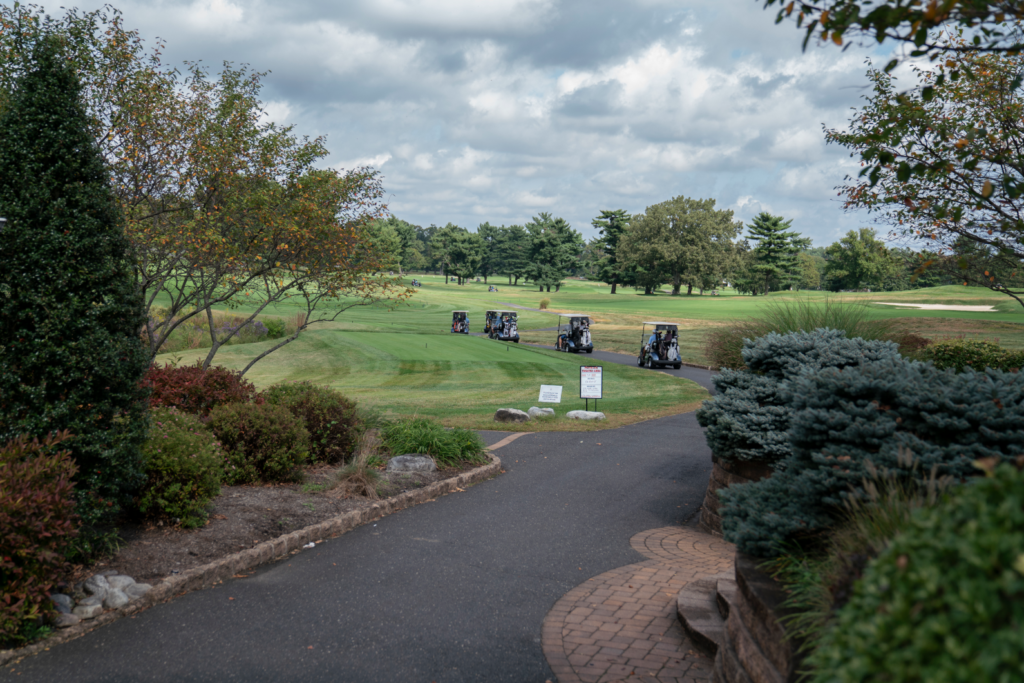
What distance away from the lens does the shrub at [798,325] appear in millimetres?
10992

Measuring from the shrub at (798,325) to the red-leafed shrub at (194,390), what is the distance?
8.02 metres

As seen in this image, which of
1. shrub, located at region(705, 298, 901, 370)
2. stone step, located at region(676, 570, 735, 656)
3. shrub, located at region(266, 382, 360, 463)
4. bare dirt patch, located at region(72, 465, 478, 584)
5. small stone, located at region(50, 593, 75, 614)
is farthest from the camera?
shrub, located at region(705, 298, 901, 370)

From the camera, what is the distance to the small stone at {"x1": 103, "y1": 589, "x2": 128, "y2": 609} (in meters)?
5.21

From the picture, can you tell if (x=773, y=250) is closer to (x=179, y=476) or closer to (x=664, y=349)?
(x=664, y=349)

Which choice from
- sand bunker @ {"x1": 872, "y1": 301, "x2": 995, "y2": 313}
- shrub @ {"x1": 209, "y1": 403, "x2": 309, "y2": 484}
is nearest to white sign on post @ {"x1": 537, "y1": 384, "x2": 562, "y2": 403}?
shrub @ {"x1": 209, "y1": 403, "x2": 309, "y2": 484}

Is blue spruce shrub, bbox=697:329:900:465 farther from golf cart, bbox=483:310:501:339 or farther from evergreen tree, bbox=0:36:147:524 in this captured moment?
golf cart, bbox=483:310:501:339

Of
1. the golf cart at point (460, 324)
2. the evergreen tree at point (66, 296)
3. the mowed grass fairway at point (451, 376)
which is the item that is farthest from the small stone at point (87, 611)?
the golf cart at point (460, 324)

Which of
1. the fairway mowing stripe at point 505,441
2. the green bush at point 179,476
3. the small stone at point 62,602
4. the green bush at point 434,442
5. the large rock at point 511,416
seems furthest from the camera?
the large rock at point 511,416

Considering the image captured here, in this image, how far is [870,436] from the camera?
13.4ft

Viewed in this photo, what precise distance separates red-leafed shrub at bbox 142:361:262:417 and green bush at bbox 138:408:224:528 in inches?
112

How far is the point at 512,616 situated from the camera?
546cm

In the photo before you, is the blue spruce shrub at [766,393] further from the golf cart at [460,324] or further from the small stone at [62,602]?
the golf cart at [460,324]

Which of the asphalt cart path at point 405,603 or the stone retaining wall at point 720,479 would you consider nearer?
the asphalt cart path at point 405,603

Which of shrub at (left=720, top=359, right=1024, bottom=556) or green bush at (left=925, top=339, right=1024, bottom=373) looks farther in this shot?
green bush at (left=925, top=339, right=1024, bottom=373)
